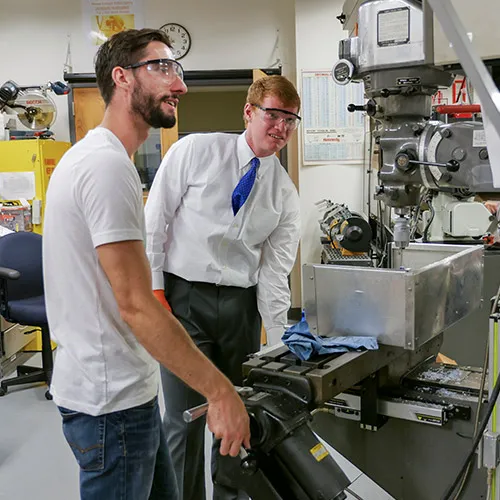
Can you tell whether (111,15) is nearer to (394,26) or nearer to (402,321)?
(394,26)

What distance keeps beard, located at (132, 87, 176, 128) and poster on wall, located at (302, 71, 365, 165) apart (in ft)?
11.0

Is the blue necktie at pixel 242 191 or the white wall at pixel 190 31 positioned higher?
the white wall at pixel 190 31

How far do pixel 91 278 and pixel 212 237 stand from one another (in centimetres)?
69

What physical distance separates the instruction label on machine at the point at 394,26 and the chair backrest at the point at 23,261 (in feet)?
8.88

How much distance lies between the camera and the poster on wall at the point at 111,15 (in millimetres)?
4641

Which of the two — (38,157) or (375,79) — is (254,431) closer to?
(375,79)

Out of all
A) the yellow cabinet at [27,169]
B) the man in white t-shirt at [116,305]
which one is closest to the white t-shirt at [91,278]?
the man in white t-shirt at [116,305]

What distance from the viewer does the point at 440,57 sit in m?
1.19

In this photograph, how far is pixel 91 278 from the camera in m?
1.19

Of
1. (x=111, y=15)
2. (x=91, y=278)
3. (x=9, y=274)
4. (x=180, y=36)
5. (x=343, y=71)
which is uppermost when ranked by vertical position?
(x=111, y=15)

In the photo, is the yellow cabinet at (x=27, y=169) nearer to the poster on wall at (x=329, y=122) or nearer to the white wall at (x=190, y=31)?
the white wall at (x=190, y=31)

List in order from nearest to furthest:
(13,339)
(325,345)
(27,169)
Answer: (325,345) → (13,339) → (27,169)

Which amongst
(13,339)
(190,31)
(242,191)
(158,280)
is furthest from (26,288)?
(190,31)

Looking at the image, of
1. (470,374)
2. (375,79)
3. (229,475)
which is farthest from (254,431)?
(375,79)
